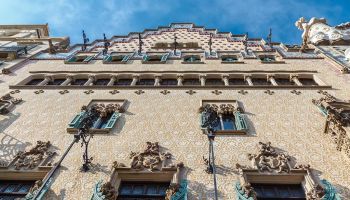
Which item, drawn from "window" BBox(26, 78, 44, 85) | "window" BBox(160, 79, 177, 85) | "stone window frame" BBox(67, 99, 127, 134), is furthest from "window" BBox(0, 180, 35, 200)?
"window" BBox(160, 79, 177, 85)

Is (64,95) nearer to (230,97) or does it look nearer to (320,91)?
(230,97)

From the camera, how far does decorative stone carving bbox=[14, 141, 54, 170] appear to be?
27.8 feet

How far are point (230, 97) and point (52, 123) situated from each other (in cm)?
649

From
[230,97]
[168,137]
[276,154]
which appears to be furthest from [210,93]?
[276,154]

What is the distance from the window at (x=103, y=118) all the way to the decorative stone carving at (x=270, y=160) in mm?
4558

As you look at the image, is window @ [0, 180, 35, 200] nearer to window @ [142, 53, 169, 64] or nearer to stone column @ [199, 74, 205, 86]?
stone column @ [199, 74, 205, 86]

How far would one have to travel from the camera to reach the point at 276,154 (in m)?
8.52

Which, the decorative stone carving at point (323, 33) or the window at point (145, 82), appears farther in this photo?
the decorative stone carving at point (323, 33)

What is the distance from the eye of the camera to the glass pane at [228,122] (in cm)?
1027

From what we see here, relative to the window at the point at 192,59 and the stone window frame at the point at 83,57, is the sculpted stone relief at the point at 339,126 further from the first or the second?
the stone window frame at the point at 83,57

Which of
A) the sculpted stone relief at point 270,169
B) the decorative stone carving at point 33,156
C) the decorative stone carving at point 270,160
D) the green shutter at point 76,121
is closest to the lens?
the sculpted stone relief at point 270,169

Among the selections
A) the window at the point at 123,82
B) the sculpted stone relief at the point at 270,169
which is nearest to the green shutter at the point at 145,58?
the window at the point at 123,82

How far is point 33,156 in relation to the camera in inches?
350

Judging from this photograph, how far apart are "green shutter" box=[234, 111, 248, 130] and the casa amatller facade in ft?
0.11
